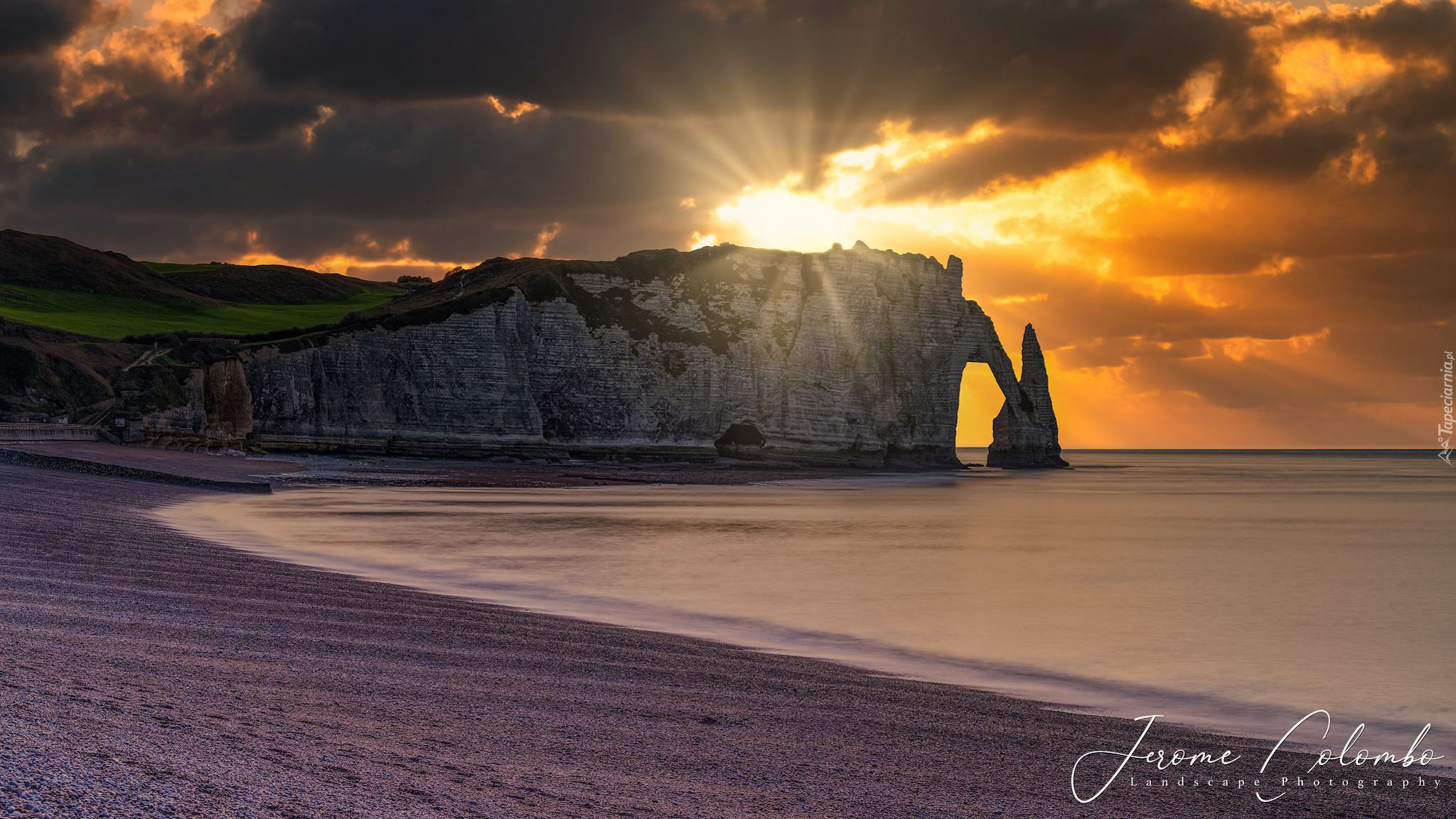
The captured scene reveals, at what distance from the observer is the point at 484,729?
19.5ft

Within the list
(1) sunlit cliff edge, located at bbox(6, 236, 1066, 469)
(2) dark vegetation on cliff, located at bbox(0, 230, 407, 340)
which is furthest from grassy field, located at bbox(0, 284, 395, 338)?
(1) sunlit cliff edge, located at bbox(6, 236, 1066, 469)

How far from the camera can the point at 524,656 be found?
8594 mm

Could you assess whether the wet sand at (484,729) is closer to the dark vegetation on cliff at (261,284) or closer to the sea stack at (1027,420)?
the sea stack at (1027,420)

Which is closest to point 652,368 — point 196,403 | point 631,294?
point 631,294

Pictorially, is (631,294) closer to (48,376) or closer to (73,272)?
(48,376)

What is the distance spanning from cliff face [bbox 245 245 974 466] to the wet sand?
5550 cm

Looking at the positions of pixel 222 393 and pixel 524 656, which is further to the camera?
pixel 222 393

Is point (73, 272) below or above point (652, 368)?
above

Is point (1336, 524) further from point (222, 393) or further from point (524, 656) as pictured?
point (222, 393)

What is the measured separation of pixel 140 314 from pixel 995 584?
105 meters

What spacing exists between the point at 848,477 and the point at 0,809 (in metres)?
61.0

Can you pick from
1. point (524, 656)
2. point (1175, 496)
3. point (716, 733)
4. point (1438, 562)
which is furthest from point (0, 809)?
point (1175, 496)
